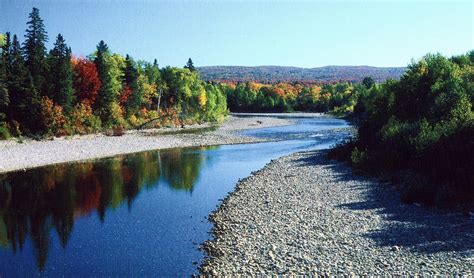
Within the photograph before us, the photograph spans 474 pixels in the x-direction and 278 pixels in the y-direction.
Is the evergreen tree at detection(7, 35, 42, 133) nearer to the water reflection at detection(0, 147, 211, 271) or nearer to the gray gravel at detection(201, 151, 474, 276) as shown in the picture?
the water reflection at detection(0, 147, 211, 271)

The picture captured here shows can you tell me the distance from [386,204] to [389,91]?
21352 mm

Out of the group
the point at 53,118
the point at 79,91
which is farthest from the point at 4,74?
the point at 79,91

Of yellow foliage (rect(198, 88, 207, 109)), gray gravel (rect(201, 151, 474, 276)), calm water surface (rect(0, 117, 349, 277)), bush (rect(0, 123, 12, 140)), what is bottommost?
calm water surface (rect(0, 117, 349, 277))

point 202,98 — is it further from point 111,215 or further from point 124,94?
point 111,215

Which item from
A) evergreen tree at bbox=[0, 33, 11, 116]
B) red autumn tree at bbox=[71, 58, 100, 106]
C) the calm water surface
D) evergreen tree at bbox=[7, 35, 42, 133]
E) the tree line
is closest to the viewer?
the calm water surface

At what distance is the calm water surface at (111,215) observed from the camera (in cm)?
1527

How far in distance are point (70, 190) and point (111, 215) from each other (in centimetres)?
726

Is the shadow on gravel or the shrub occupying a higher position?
the shrub

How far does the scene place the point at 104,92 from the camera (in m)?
63.5

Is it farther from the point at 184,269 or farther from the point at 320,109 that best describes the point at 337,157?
the point at 320,109

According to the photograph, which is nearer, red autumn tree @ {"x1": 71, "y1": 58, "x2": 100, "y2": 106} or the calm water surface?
the calm water surface

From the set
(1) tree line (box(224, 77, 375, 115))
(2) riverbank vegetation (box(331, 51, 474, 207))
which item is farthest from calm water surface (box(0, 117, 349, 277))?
(1) tree line (box(224, 77, 375, 115))

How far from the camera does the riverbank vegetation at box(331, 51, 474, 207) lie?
20.3 m

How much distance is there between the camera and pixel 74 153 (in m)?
43.6
